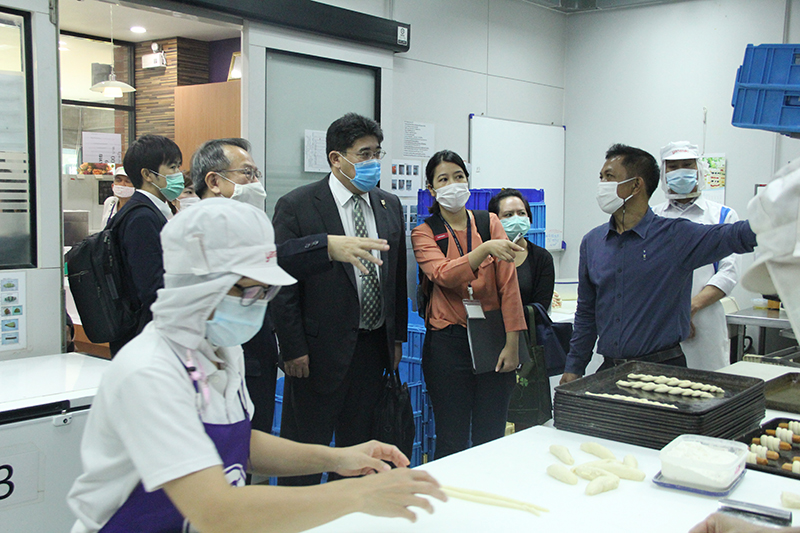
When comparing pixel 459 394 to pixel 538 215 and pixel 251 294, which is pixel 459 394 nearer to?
pixel 251 294

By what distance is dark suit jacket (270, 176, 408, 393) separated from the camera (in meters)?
2.76

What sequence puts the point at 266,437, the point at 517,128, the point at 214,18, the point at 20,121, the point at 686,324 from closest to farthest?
the point at 266,437, the point at 686,324, the point at 20,121, the point at 214,18, the point at 517,128

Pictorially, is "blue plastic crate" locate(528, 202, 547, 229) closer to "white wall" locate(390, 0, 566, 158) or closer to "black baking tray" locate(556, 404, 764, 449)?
"white wall" locate(390, 0, 566, 158)

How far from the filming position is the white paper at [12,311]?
2885 mm

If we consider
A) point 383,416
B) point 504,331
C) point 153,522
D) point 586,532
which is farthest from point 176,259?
point 504,331

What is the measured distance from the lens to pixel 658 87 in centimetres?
618

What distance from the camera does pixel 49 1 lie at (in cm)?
296

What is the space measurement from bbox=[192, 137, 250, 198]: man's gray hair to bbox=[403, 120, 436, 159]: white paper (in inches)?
94.7

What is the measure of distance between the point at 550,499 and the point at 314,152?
3187mm

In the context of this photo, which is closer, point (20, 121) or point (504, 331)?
point (20, 121)

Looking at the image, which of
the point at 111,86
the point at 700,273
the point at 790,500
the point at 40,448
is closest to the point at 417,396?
the point at 700,273

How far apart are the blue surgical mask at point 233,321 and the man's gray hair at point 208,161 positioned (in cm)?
155

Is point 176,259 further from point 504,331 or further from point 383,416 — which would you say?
point 504,331

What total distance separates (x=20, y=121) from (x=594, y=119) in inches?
202
